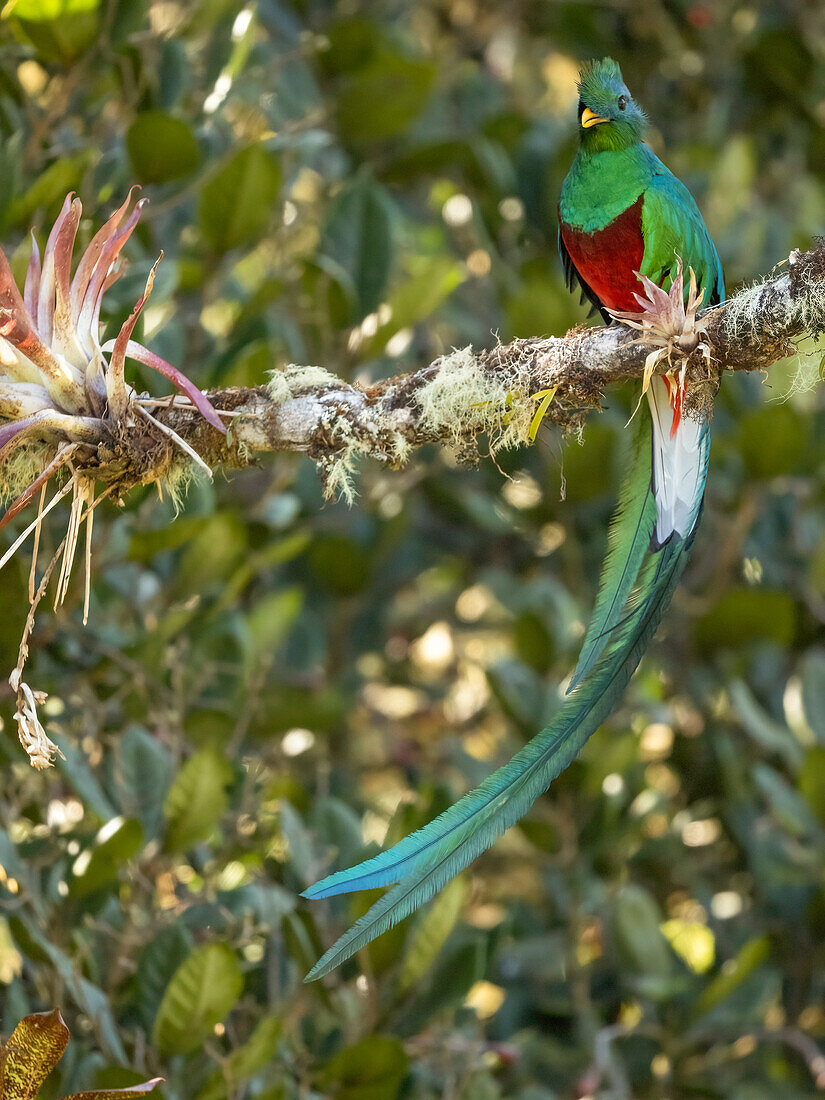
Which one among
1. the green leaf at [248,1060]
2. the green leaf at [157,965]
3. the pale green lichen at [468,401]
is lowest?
the green leaf at [248,1060]

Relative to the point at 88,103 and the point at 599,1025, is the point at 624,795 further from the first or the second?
the point at 88,103

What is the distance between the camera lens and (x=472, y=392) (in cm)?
120

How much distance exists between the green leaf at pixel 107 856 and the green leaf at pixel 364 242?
1.10 metres

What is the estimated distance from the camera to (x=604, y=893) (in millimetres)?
2404

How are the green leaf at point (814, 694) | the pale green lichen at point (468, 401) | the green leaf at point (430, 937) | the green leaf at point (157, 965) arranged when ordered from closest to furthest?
the pale green lichen at point (468, 401), the green leaf at point (157, 965), the green leaf at point (430, 937), the green leaf at point (814, 694)

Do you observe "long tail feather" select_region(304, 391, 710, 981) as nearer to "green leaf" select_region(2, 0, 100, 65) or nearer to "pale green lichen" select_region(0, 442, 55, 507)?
"pale green lichen" select_region(0, 442, 55, 507)

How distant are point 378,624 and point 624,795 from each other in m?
0.86

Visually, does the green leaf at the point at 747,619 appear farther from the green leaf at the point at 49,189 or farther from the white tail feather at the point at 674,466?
the green leaf at the point at 49,189

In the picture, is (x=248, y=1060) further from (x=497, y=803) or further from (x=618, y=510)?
(x=618, y=510)

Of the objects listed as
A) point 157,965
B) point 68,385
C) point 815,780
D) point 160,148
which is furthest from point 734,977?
point 160,148

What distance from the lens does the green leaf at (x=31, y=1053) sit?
1.07m

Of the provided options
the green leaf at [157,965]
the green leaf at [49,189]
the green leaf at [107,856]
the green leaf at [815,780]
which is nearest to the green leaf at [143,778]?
the green leaf at [107,856]

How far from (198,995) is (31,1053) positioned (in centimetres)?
40

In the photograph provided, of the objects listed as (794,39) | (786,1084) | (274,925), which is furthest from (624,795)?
(794,39)
